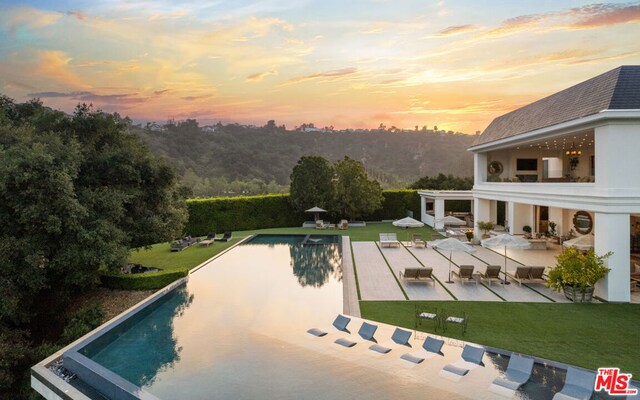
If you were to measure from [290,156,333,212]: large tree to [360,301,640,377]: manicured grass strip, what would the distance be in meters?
24.2

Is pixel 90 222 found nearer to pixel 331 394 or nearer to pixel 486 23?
pixel 331 394

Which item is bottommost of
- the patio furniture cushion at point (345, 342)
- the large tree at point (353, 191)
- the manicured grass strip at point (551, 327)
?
the manicured grass strip at point (551, 327)

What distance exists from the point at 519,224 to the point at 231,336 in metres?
24.0

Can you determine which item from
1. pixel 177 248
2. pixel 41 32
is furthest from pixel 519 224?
pixel 41 32

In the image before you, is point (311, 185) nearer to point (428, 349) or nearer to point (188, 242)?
point (188, 242)

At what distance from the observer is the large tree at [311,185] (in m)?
38.4

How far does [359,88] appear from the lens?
3984 cm

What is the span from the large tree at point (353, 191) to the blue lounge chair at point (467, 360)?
28.5 m

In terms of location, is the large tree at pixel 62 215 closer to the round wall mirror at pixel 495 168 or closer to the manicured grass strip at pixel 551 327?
the manicured grass strip at pixel 551 327

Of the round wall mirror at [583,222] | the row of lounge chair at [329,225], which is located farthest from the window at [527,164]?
the row of lounge chair at [329,225]

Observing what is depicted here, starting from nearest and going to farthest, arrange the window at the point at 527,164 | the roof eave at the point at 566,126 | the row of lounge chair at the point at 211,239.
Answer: the roof eave at the point at 566,126
the row of lounge chair at the point at 211,239
the window at the point at 527,164

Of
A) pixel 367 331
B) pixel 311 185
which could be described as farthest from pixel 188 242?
pixel 367 331

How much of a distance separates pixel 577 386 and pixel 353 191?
30606 millimetres

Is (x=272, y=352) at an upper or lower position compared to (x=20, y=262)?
lower
